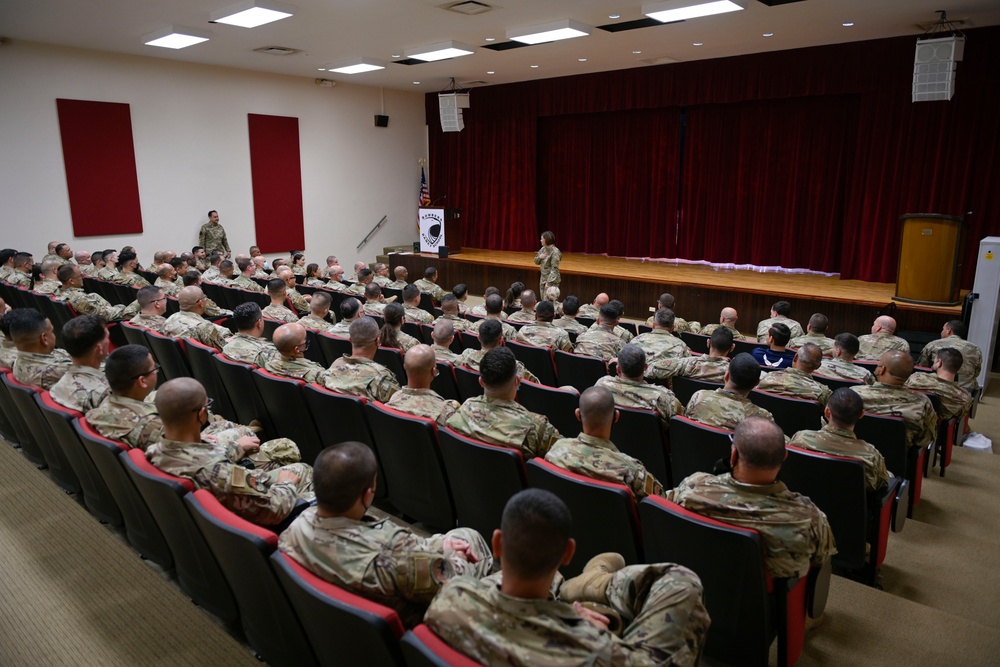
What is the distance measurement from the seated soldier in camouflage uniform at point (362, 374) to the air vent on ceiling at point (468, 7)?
500cm

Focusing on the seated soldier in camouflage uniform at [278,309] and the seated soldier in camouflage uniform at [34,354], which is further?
the seated soldier in camouflage uniform at [278,309]

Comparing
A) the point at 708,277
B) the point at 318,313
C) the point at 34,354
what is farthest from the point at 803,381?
the point at 708,277

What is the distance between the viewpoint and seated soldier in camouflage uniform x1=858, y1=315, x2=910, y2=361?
235 inches

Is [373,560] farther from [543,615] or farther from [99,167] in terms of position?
[99,167]

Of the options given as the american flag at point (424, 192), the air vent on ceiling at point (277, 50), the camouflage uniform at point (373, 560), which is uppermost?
the air vent on ceiling at point (277, 50)

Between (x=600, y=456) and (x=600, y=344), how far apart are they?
272 centimetres

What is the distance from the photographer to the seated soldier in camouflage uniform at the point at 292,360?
4.11 m

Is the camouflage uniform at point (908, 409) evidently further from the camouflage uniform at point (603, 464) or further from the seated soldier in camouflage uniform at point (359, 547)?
the seated soldier in camouflage uniform at point (359, 547)

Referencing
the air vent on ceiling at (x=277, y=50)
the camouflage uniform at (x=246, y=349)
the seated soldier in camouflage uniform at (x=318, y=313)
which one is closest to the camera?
the camouflage uniform at (x=246, y=349)

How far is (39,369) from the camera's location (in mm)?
3791

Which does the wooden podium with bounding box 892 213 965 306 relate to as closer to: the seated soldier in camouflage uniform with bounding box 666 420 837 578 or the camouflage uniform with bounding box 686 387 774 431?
the camouflage uniform with bounding box 686 387 774 431

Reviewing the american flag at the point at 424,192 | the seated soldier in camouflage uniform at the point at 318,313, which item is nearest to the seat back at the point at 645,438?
the seated soldier in camouflage uniform at the point at 318,313

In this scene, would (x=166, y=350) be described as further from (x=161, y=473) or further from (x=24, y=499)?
(x=161, y=473)

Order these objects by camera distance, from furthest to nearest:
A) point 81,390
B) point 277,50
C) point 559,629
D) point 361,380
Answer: point 277,50
point 361,380
point 81,390
point 559,629
